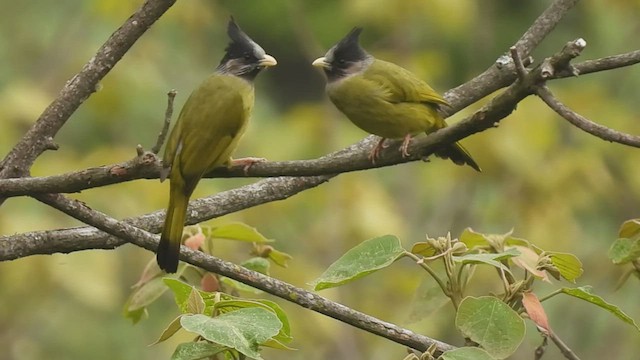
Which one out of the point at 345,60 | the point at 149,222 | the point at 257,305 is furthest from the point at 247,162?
the point at 345,60

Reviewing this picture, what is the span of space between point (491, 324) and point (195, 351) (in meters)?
0.43

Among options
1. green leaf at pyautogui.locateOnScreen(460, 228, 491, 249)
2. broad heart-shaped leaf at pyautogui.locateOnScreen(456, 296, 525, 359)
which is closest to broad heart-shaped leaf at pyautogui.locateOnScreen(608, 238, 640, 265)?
green leaf at pyautogui.locateOnScreen(460, 228, 491, 249)

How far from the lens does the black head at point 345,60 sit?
3.06 m

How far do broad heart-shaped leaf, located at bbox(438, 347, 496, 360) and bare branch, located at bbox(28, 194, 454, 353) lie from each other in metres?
0.12

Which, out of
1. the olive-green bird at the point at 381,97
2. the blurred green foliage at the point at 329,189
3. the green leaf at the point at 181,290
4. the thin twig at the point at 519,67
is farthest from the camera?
the blurred green foliage at the point at 329,189

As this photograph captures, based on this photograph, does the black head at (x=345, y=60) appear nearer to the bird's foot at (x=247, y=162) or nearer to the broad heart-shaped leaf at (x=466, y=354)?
the bird's foot at (x=247, y=162)

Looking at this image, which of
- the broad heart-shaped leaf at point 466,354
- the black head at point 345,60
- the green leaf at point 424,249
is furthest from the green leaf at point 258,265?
the black head at point 345,60

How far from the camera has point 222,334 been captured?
4.87ft

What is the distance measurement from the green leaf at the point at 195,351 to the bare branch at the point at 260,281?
0.30 metres

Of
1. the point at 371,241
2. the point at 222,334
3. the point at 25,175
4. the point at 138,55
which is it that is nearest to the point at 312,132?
the point at 138,55

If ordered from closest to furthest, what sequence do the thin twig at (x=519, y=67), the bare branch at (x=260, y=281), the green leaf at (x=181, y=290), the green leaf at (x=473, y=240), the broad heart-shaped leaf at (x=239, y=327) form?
1. the broad heart-shaped leaf at (x=239, y=327)
2. the thin twig at (x=519, y=67)
3. the green leaf at (x=181, y=290)
4. the bare branch at (x=260, y=281)
5. the green leaf at (x=473, y=240)

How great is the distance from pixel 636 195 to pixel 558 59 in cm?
377

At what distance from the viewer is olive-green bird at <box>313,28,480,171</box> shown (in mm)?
2811

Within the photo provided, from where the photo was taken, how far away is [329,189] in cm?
504
